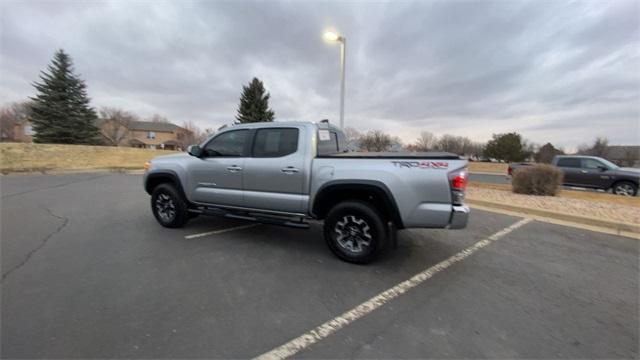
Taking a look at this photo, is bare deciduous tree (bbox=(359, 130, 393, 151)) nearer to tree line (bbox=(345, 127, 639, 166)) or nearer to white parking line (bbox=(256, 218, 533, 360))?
tree line (bbox=(345, 127, 639, 166))

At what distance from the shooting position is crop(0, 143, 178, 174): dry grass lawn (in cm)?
1858

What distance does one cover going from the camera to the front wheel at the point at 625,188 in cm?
1200

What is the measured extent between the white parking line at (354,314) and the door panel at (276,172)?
1.70 metres

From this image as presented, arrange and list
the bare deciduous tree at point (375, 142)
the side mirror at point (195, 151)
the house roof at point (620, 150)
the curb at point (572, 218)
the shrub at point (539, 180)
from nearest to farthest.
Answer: the side mirror at point (195, 151)
the curb at point (572, 218)
the shrub at point (539, 180)
the bare deciduous tree at point (375, 142)
the house roof at point (620, 150)

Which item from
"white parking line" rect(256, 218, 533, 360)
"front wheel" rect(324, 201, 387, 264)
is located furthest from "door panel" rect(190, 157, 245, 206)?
"white parking line" rect(256, 218, 533, 360)

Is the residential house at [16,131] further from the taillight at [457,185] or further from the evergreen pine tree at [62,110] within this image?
the taillight at [457,185]

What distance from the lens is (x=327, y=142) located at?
482 cm

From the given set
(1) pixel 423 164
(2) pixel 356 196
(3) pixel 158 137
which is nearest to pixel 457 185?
(1) pixel 423 164

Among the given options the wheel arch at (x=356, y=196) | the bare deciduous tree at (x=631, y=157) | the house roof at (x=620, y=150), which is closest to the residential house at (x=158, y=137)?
the wheel arch at (x=356, y=196)

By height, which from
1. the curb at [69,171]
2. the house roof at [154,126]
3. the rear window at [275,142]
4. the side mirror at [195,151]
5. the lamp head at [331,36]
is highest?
the house roof at [154,126]

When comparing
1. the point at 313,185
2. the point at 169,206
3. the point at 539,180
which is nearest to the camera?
the point at 313,185

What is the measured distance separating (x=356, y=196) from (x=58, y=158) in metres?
25.5

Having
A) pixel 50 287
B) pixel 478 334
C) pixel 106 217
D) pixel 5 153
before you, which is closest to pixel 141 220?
pixel 106 217

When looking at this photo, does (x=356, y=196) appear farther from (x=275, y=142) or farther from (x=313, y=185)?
(x=275, y=142)
